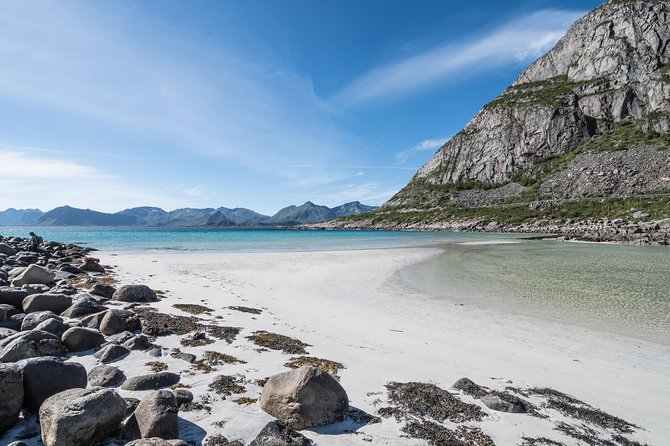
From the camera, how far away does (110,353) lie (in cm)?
765

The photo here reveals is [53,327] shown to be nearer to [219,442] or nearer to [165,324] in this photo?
[165,324]

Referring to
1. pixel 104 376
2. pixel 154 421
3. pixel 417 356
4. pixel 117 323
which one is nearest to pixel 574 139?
pixel 417 356

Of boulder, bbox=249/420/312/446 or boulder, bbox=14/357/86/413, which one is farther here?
boulder, bbox=14/357/86/413

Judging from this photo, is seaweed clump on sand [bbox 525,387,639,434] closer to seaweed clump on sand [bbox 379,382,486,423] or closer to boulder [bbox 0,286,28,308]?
seaweed clump on sand [bbox 379,382,486,423]

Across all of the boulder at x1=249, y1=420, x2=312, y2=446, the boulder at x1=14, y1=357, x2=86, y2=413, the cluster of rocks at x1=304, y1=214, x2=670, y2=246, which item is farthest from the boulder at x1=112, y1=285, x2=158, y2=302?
the cluster of rocks at x1=304, y1=214, x2=670, y2=246

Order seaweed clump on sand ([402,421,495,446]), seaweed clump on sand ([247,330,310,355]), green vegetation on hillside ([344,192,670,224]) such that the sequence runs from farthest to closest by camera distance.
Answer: green vegetation on hillside ([344,192,670,224]) → seaweed clump on sand ([247,330,310,355]) → seaweed clump on sand ([402,421,495,446])

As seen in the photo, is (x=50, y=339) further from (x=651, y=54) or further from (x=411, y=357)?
(x=651, y=54)

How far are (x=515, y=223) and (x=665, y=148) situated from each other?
52579mm

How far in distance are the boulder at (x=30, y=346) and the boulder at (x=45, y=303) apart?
389 cm

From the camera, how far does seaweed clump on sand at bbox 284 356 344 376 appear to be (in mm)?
7973

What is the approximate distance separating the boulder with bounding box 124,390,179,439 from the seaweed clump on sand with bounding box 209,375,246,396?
1.47 m

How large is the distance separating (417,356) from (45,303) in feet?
39.2

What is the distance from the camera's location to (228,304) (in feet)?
49.0

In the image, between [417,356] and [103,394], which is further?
[417,356]
